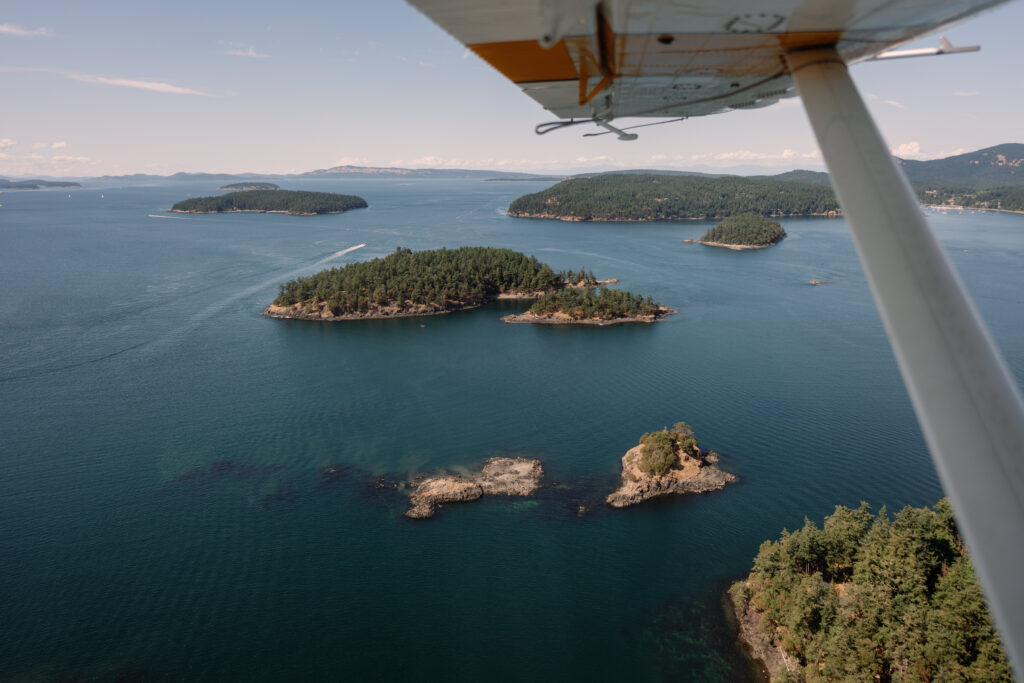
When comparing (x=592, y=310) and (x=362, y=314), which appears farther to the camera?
(x=362, y=314)

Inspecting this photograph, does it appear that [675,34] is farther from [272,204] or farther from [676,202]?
[272,204]

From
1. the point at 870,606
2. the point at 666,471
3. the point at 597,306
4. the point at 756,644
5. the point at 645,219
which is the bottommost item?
the point at 756,644

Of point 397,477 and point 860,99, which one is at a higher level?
point 860,99

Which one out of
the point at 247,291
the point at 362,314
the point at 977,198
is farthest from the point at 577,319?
the point at 977,198

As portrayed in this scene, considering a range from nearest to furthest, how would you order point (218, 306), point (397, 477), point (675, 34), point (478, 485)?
point (675, 34)
point (478, 485)
point (397, 477)
point (218, 306)

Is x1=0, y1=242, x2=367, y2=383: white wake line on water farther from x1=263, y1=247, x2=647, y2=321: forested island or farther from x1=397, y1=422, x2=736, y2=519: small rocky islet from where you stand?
x1=397, y1=422, x2=736, y2=519: small rocky islet

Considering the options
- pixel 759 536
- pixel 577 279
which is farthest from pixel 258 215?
pixel 759 536

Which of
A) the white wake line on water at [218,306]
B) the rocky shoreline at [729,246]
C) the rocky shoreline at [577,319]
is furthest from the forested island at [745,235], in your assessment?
the white wake line on water at [218,306]
